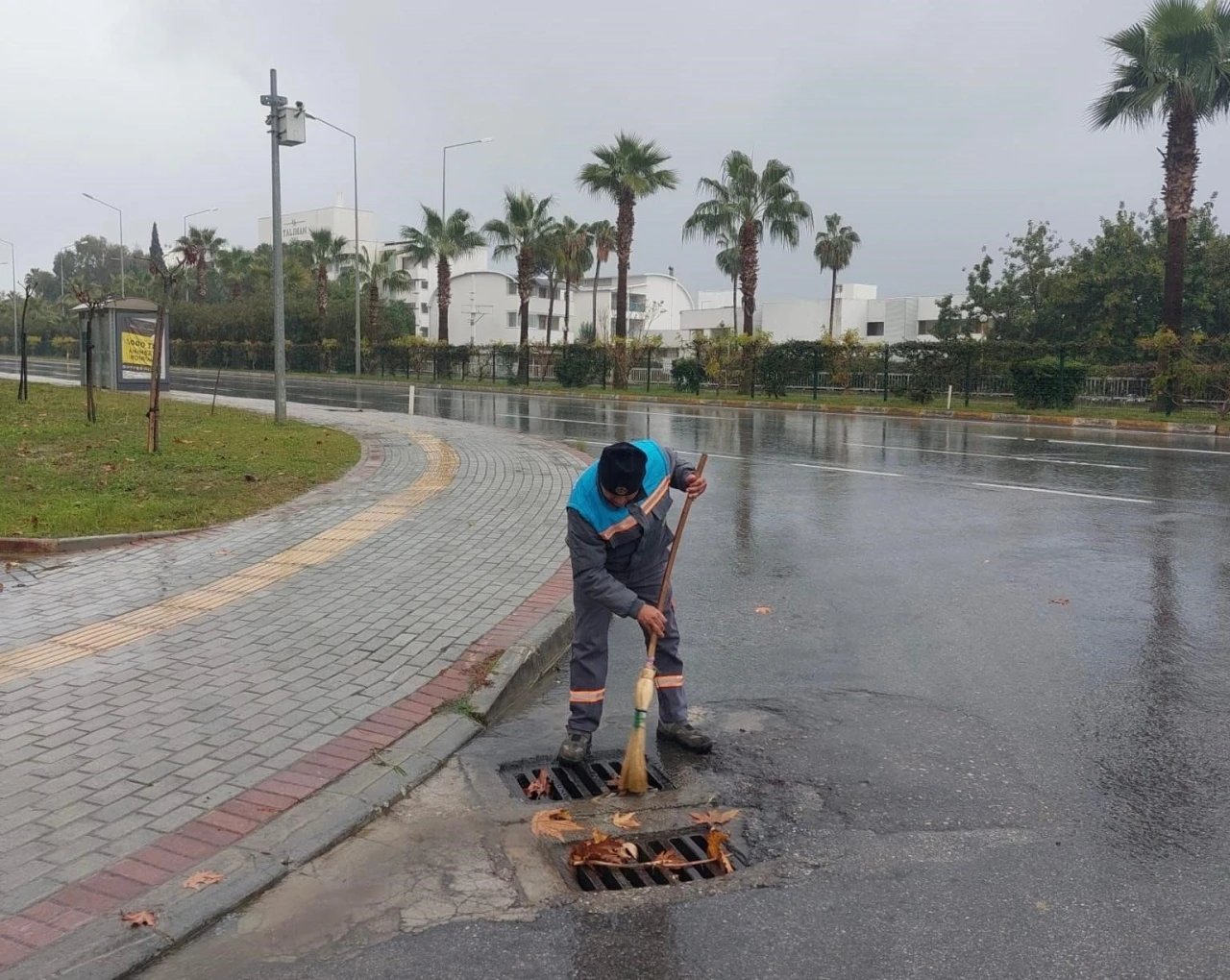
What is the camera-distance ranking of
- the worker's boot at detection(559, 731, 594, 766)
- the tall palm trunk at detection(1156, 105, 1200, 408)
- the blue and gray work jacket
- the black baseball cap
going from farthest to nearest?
the tall palm trunk at detection(1156, 105, 1200, 408) → the worker's boot at detection(559, 731, 594, 766) → the blue and gray work jacket → the black baseball cap

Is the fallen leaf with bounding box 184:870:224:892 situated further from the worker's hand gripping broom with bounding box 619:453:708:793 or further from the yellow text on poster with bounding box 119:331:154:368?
the yellow text on poster with bounding box 119:331:154:368

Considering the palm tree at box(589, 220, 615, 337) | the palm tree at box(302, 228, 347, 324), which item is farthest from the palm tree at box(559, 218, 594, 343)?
the palm tree at box(302, 228, 347, 324)

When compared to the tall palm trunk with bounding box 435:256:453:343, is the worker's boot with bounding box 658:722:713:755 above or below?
below

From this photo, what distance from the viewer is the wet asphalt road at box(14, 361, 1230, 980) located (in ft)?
9.68

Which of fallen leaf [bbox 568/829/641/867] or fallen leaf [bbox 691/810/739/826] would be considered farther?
fallen leaf [bbox 691/810/739/826]

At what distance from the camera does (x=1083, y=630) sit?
6.05 metres

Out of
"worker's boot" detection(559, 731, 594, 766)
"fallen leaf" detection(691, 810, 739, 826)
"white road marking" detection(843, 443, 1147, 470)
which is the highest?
"white road marking" detection(843, 443, 1147, 470)

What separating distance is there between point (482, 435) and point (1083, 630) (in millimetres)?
12476

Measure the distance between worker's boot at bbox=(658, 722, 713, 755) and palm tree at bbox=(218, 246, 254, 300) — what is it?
6841 cm

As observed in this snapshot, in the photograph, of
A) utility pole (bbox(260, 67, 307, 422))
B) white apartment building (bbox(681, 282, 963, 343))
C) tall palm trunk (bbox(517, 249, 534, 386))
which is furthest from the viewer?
white apartment building (bbox(681, 282, 963, 343))

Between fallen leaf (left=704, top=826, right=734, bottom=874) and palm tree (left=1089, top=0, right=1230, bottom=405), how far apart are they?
81.1 ft

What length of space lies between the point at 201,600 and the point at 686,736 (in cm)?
359

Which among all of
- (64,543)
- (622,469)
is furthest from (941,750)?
(64,543)

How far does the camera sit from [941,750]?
14.3 ft
